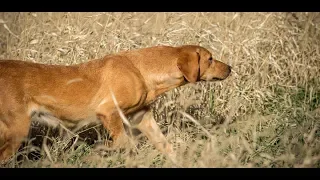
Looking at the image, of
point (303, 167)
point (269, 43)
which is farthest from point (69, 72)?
point (269, 43)

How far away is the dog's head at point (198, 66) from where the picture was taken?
18.6 ft

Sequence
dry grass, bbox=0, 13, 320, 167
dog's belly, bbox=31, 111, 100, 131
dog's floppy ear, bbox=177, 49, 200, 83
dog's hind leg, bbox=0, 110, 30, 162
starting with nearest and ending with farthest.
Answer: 1. dog's hind leg, bbox=0, 110, 30, 162
2. dog's belly, bbox=31, 111, 100, 131
3. dog's floppy ear, bbox=177, 49, 200, 83
4. dry grass, bbox=0, 13, 320, 167

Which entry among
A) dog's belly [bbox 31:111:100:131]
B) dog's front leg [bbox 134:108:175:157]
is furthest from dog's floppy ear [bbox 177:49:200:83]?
dog's belly [bbox 31:111:100:131]

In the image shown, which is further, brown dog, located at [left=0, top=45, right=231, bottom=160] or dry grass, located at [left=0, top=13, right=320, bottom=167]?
dry grass, located at [left=0, top=13, right=320, bottom=167]

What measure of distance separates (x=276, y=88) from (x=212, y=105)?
927 mm

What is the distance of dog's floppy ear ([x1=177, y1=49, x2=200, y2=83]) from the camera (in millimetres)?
5641

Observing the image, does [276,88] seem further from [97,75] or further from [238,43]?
[97,75]

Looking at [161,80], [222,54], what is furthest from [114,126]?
[222,54]

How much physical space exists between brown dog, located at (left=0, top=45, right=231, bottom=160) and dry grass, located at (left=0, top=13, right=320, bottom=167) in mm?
321

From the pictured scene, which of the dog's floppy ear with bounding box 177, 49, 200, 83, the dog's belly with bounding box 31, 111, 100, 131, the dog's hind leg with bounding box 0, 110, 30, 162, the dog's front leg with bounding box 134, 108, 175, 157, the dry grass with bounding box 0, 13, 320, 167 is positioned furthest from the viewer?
the dry grass with bounding box 0, 13, 320, 167

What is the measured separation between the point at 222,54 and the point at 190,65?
5.40ft

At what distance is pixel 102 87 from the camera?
558cm

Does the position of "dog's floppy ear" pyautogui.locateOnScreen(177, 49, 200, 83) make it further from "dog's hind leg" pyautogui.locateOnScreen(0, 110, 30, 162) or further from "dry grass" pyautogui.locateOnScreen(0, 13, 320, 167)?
"dog's hind leg" pyautogui.locateOnScreen(0, 110, 30, 162)

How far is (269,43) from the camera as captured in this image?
7492 millimetres
